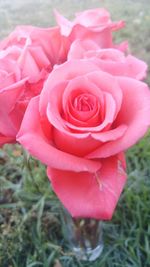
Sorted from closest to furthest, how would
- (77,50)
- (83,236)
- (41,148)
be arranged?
(41,148), (77,50), (83,236)

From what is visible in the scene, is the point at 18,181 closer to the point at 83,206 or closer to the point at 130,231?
the point at 130,231

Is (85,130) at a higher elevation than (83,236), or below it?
higher

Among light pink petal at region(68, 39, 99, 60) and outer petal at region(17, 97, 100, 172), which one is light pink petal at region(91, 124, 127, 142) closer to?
outer petal at region(17, 97, 100, 172)

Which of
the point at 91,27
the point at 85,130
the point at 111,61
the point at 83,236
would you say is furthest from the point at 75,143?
the point at 83,236

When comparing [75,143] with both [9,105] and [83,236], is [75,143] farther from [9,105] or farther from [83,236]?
[83,236]

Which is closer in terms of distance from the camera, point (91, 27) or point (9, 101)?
point (9, 101)

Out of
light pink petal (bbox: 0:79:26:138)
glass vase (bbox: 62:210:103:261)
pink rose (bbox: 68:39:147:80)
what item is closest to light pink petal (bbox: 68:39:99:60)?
pink rose (bbox: 68:39:147:80)

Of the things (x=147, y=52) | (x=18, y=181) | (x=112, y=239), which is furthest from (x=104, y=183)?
(x=147, y=52)
